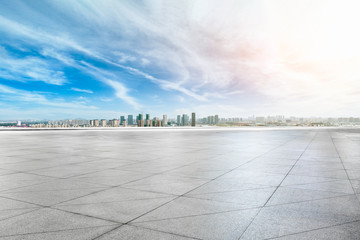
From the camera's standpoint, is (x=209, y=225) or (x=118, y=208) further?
(x=118, y=208)

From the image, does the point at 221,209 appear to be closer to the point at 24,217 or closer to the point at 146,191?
the point at 146,191

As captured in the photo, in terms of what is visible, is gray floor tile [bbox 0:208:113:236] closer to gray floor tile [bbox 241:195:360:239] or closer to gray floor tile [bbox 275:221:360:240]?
gray floor tile [bbox 241:195:360:239]

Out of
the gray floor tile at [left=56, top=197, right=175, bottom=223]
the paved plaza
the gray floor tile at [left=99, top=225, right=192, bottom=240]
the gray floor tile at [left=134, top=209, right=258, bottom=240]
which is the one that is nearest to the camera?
the gray floor tile at [left=99, top=225, right=192, bottom=240]

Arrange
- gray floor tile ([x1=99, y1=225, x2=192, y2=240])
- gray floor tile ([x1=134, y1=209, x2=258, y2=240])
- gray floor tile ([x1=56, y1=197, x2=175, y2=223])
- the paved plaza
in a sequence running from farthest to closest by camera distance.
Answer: gray floor tile ([x1=56, y1=197, x2=175, y2=223]) < the paved plaza < gray floor tile ([x1=134, y1=209, x2=258, y2=240]) < gray floor tile ([x1=99, y1=225, x2=192, y2=240])

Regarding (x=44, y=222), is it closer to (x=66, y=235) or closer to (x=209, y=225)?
(x=66, y=235)

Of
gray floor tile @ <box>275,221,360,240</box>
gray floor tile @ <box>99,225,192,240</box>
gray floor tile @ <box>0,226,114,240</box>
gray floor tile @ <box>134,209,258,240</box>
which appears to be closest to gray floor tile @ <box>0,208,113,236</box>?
gray floor tile @ <box>0,226,114,240</box>

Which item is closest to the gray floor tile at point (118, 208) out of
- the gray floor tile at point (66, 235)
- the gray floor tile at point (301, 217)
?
the gray floor tile at point (66, 235)

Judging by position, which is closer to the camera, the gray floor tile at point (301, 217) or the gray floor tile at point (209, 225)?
the gray floor tile at point (209, 225)

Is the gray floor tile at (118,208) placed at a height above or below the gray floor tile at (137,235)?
above

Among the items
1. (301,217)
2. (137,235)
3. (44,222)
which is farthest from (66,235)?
(301,217)

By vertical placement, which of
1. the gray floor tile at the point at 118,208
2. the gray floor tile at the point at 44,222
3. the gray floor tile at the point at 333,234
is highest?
the gray floor tile at the point at 118,208

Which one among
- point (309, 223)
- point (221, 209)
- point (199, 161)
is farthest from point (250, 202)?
point (199, 161)

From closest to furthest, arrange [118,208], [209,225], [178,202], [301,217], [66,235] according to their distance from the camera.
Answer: [66,235]
[209,225]
[301,217]
[118,208]
[178,202]

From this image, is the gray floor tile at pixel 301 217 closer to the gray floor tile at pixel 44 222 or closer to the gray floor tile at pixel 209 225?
the gray floor tile at pixel 209 225
